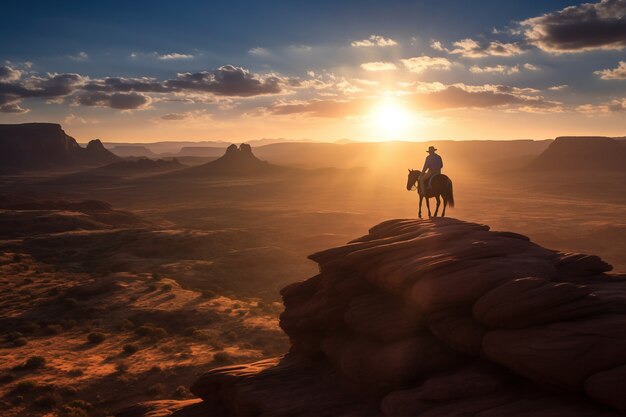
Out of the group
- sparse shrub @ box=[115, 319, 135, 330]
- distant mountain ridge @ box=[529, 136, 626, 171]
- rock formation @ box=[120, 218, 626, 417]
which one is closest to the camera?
rock formation @ box=[120, 218, 626, 417]

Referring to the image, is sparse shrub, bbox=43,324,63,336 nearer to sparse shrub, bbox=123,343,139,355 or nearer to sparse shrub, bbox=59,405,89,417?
sparse shrub, bbox=123,343,139,355

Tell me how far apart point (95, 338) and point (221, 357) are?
756cm

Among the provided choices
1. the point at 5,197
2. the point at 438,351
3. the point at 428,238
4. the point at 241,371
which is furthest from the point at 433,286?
the point at 5,197

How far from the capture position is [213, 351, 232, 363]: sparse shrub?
21.0 m

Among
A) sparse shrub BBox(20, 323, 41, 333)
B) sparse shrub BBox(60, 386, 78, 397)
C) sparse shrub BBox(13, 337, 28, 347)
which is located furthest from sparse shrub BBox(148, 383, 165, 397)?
sparse shrub BBox(20, 323, 41, 333)

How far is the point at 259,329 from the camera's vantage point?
25375mm

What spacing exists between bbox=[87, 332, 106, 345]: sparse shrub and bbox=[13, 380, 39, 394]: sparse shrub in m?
5.03

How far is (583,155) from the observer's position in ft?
539

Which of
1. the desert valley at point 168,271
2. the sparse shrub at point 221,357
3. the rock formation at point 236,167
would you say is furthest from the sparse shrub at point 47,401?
the rock formation at point 236,167

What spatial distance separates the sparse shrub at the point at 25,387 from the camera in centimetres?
1762

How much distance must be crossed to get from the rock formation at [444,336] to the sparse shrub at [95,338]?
983 cm

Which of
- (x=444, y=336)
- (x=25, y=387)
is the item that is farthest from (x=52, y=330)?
(x=444, y=336)

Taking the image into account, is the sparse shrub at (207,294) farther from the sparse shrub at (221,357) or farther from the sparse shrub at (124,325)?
Result: the sparse shrub at (221,357)

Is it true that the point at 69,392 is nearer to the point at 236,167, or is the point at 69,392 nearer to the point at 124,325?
the point at 124,325
